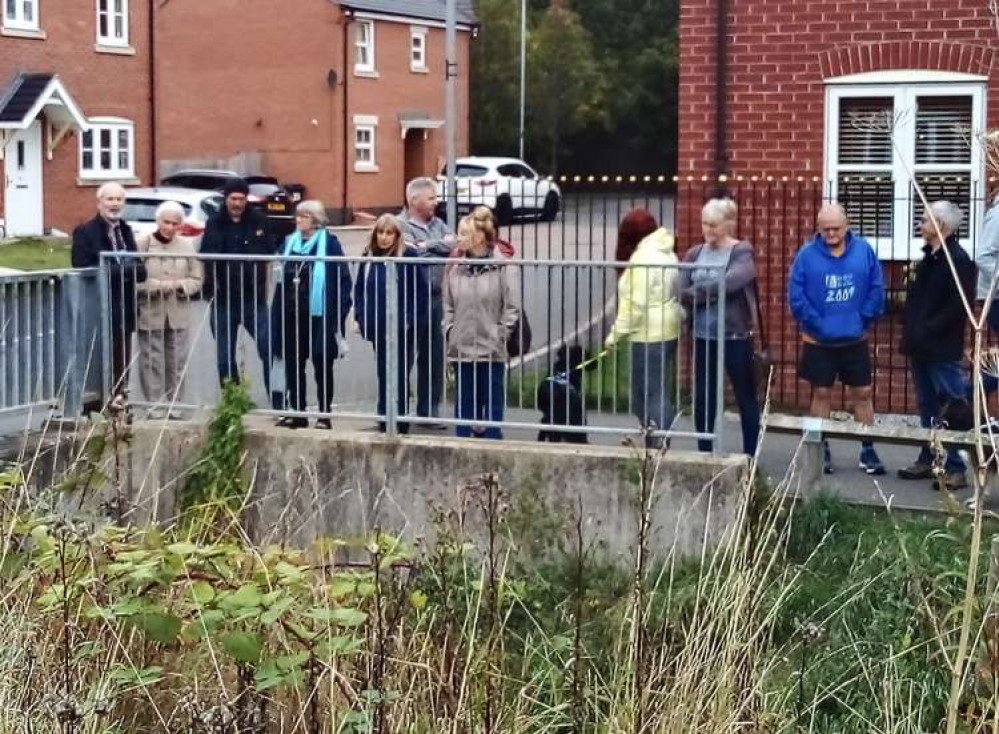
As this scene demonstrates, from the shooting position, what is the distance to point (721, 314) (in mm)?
8977

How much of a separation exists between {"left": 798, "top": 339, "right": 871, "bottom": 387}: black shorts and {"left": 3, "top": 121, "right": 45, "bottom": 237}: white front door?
2895cm

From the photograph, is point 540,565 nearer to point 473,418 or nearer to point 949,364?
point 473,418

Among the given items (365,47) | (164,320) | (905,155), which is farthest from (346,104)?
(164,320)

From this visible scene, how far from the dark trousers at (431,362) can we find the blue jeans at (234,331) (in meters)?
0.91

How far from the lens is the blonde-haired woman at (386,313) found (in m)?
9.78

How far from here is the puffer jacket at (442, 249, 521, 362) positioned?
9.69 m

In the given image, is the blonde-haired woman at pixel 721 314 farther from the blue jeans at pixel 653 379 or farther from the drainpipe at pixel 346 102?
the drainpipe at pixel 346 102

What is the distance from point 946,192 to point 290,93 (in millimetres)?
33437

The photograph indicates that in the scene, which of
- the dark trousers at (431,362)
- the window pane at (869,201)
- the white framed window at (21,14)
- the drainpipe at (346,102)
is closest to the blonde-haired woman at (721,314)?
the dark trousers at (431,362)

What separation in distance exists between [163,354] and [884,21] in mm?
6412

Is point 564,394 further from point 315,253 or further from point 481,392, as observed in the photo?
point 315,253

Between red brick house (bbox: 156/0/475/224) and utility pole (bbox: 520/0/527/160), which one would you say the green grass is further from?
utility pole (bbox: 520/0/527/160)

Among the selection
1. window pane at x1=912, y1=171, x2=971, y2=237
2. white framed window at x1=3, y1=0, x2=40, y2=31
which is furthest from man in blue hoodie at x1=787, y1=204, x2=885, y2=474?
white framed window at x1=3, y1=0, x2=40, y2=31

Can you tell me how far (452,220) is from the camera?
16.1 metres
